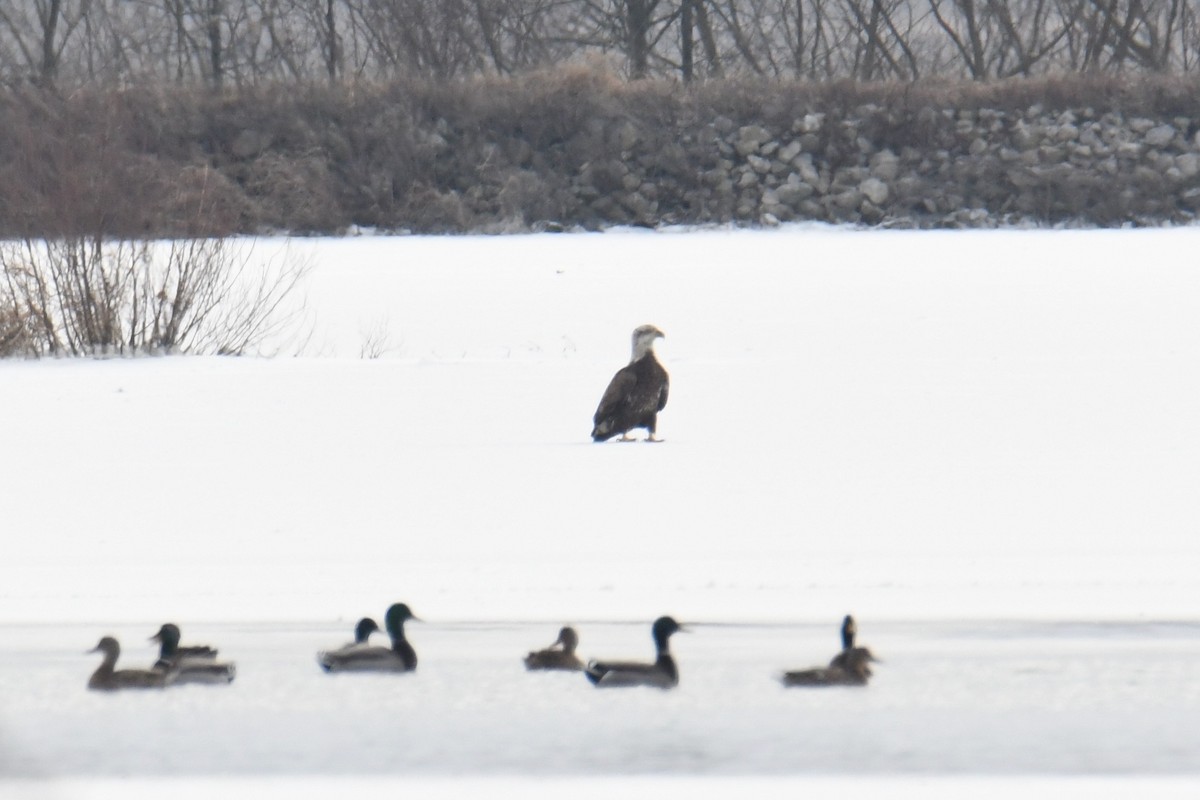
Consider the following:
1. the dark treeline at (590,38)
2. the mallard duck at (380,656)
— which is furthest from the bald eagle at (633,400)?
the dark treeline at (590,38)

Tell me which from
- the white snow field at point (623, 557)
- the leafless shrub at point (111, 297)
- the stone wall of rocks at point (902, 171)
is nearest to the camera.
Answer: the white snow field at point (623, 557)

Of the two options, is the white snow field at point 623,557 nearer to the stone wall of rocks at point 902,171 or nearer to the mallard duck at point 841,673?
the mallard duck at point 841,673

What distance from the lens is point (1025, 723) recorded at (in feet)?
17.9

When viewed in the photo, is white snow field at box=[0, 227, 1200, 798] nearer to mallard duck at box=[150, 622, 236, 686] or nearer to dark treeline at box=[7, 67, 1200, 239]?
mallard duck at box=[150, 622, 236, 686]

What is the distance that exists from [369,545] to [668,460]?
2.64 meters

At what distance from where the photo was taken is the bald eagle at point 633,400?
10.9 meters

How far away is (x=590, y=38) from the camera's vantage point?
119 feet

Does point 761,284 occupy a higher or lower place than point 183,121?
lower

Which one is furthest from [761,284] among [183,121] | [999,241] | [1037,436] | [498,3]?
[498,3]

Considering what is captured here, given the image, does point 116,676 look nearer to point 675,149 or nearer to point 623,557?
point 623,557

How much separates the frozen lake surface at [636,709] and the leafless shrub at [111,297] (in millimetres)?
9393

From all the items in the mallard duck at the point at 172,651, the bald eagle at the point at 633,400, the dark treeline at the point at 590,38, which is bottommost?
the mallard duck at the point at 172,651

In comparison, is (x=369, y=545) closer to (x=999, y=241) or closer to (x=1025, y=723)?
(x=1025, y=723)

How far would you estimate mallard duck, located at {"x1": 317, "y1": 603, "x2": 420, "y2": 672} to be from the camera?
5.95 metres
